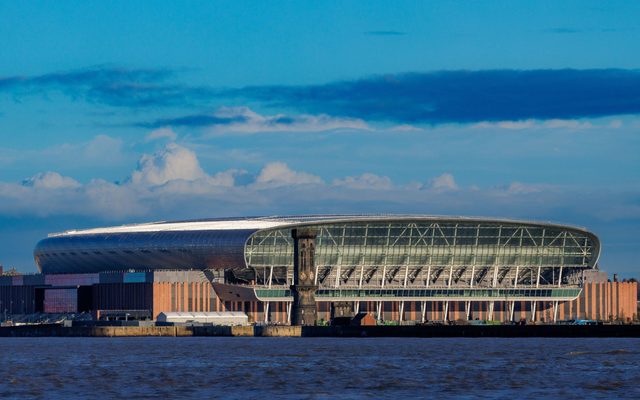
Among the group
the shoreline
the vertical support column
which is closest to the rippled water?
the shoreline

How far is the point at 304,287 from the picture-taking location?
184 m

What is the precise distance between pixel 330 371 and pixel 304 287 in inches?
3402

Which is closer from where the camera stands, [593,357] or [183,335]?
[593,357]

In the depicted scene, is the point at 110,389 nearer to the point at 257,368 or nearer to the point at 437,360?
the point at 257,368

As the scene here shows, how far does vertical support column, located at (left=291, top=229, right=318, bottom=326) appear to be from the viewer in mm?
183750

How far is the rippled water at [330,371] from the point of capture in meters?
82.3

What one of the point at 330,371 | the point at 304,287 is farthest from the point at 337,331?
the point at 330,371

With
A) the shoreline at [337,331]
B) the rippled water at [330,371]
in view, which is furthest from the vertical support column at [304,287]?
the rippled water at [330,371]

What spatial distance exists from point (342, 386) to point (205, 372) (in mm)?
14569

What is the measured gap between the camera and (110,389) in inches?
3329

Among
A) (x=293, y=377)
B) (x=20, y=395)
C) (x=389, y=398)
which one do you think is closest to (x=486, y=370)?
(x=293, y=377)

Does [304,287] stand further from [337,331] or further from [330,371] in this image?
[330,371]

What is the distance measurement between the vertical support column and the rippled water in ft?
136

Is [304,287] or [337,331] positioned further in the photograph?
[304,287]
